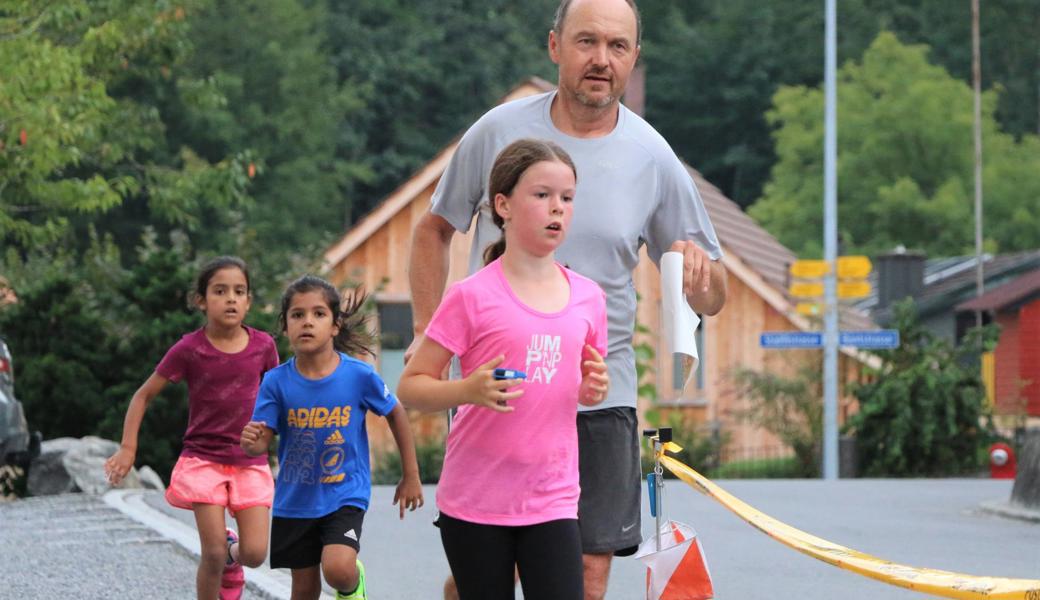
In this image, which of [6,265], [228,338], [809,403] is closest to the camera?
[228,338]

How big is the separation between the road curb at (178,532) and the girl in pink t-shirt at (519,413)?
3974mm

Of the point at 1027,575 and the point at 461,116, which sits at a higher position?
the point at 461,116

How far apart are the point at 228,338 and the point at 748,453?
947 inches

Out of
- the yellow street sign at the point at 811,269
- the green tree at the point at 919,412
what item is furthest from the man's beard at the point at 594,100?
the yellow street sign at the point at 811,269

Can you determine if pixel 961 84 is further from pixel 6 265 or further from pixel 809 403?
pixel 6 265

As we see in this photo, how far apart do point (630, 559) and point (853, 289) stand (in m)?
15.5

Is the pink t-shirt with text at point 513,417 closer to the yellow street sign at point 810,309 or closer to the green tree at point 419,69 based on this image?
the yellow street sign at point 810,309

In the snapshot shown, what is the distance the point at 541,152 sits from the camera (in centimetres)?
479

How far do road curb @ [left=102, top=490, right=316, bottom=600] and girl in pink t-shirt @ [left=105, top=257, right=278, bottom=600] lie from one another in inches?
33.5

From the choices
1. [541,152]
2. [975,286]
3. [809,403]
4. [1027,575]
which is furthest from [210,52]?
[541,152]

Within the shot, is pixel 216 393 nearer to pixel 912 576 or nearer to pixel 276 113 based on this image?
pixel 912 576

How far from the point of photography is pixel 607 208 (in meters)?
5.45

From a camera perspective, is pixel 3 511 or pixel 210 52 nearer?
pixel 3 511

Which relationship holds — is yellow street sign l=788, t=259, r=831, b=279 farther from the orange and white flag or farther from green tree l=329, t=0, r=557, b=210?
green tree l=329, t=0, r=557, b=210
